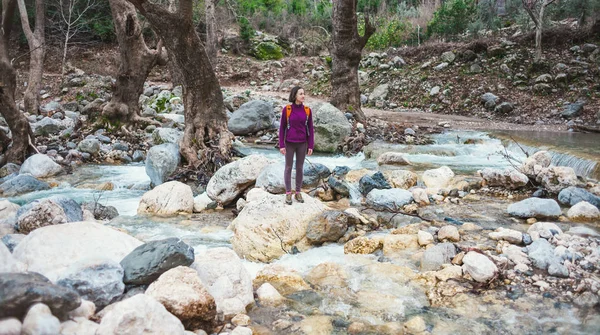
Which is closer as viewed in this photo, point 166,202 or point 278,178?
point 166,202

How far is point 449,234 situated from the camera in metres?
4.68

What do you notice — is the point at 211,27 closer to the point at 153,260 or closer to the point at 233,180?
the point at 233,180

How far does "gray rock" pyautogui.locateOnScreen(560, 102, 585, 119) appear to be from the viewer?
13.7 m

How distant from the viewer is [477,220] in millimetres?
5430

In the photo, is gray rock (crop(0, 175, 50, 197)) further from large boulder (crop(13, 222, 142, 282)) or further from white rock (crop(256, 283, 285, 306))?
white rock (crop(256, 283, 285, 306))

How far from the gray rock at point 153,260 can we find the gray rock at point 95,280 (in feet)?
0.31

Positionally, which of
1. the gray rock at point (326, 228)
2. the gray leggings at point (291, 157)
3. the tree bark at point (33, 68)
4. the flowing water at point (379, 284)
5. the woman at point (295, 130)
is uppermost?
the tree bark at point (33, 68)

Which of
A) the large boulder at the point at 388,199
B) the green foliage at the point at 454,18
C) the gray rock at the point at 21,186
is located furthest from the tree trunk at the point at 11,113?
the green foliage at the point at 454,18

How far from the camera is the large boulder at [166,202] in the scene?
20.4ft

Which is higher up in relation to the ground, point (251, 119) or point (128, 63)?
point (128, 63)

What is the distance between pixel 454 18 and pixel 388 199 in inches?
740

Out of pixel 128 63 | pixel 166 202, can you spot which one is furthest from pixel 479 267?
pixel 128 63

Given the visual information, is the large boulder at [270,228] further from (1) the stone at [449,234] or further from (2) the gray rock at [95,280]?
(2) the gray rock at [95,280]

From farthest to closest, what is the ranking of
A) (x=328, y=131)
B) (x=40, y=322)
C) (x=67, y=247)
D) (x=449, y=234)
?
(x=328, y=131) → (x=449, y=234) → (x=67, y=247) → (x=40, y=322)
